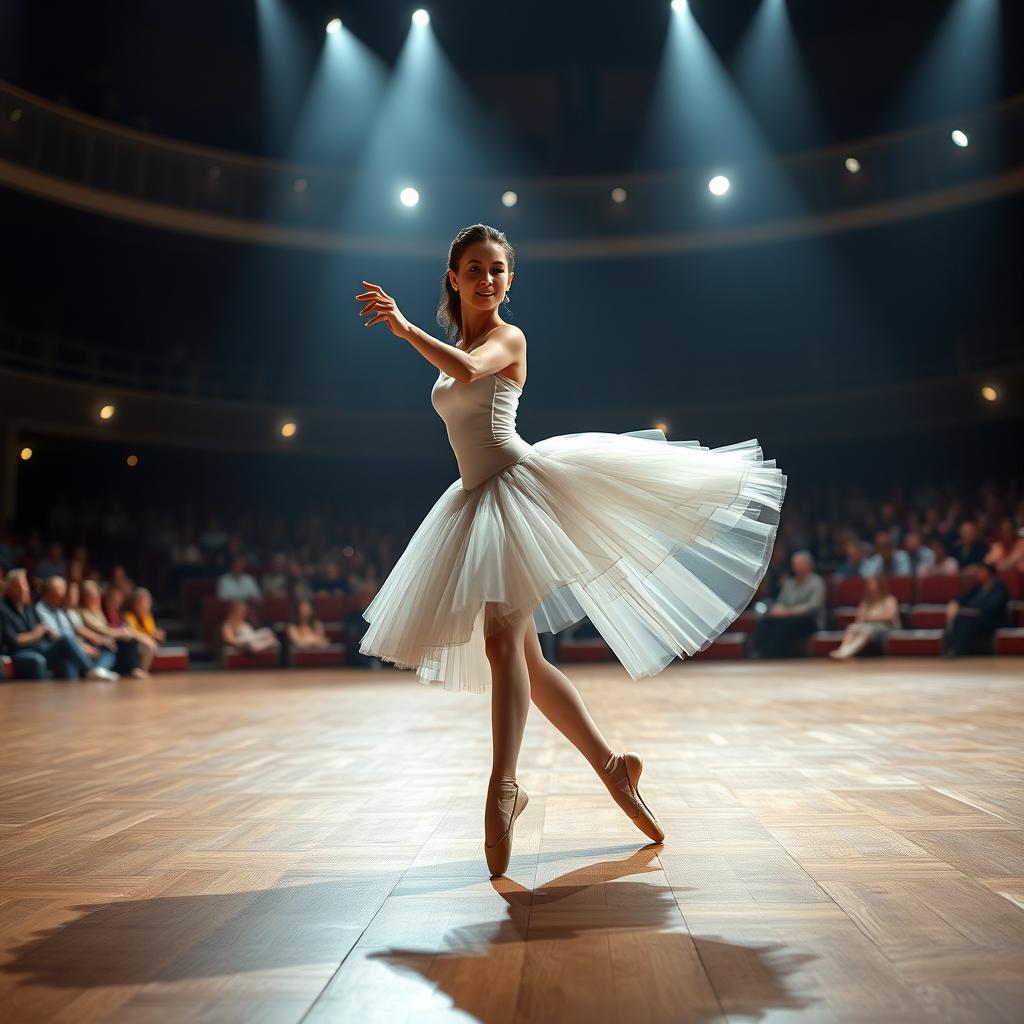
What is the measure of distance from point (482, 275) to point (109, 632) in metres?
8.32

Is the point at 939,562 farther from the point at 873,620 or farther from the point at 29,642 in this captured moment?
the point at 29,642

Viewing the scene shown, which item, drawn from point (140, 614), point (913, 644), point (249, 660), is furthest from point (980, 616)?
point (140, 614)

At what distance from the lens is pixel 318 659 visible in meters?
11.4

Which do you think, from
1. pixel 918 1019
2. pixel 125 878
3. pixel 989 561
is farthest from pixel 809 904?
pixel 989 561

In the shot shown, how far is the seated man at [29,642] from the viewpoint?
28.7 ft

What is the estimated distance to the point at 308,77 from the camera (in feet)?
54.3

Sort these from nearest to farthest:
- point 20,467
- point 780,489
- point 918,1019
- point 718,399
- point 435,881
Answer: point 918,1019
point 435,881
point 780,489
point 20,467
point 718,399

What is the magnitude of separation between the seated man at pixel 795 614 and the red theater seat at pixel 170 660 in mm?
6187

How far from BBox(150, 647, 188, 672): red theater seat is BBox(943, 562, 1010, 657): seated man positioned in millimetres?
7747

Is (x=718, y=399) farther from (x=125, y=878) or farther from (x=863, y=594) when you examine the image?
(x=125, y=878)

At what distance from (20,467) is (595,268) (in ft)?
31.2

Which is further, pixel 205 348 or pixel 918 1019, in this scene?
pixel 205 348

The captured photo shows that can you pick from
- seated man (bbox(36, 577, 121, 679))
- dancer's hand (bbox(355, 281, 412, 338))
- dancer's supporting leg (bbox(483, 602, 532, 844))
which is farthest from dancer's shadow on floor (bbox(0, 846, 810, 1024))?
seated man (bbox(36, 577, 121, 679))

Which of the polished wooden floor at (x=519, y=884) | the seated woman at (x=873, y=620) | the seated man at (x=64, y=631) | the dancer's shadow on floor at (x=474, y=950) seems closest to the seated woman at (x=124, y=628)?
the seated man at (x=64, y=631)
